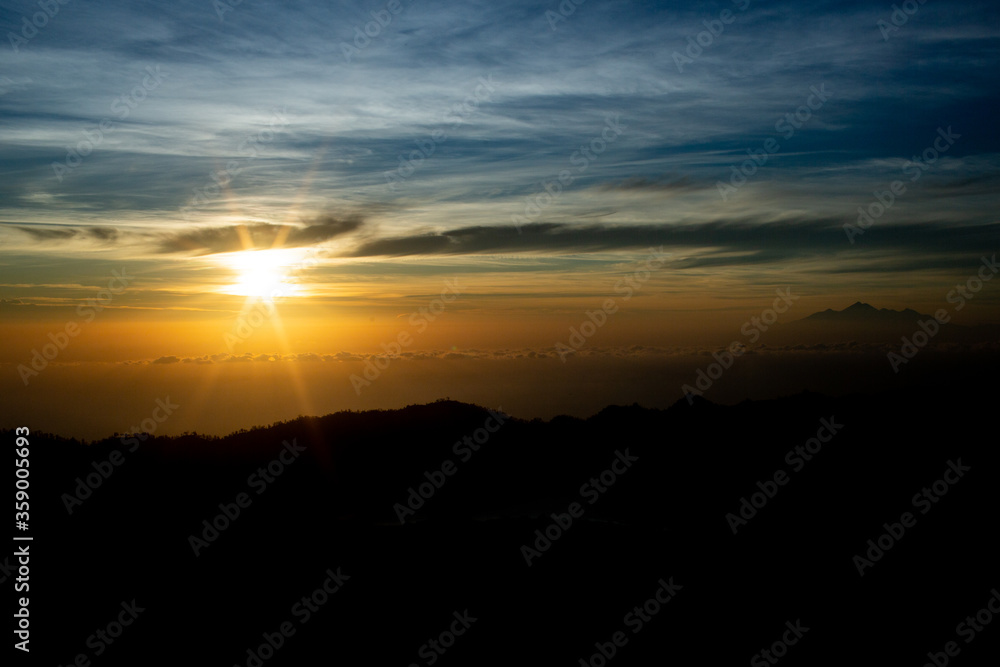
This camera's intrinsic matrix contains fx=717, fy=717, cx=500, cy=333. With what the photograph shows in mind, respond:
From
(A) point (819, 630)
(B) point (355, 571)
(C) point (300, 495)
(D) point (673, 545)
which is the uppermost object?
(C) point (300, 495)

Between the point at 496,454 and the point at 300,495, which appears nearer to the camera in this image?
the point at 300,495

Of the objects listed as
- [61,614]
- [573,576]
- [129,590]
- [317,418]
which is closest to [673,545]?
[573,576]

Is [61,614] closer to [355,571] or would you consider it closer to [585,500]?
[355,571]

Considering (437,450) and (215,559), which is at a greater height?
(437,450)

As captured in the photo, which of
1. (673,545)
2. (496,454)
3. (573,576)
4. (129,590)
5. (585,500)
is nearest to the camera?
(129,590)

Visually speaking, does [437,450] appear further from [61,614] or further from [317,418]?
[61,614]

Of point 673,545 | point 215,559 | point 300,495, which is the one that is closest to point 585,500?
point 673,545

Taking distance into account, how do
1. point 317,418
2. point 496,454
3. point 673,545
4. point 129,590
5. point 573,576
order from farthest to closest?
point 317,418 < point 496,454 < point 673,545 < point 573,576 < point 129,590
